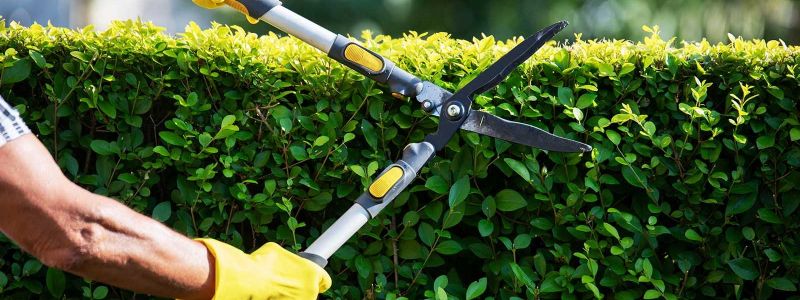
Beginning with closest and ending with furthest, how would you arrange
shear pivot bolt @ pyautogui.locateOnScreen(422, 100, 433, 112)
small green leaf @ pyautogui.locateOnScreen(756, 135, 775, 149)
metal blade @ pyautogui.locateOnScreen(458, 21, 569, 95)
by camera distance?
metal blade @ pyautogui.locateOnScreen(458, 21, 569, 95), shear pivot bolt @ pyautogui.locateOnScreen(422, 100, 433, 112), small green leaf @ pyautogui.locateOnScreen(756, 135, 775, 149)

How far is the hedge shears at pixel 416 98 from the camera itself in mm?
2441

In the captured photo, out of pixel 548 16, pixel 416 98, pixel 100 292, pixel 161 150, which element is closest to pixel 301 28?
pixel 416 98

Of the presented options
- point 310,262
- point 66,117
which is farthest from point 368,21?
point 310,262

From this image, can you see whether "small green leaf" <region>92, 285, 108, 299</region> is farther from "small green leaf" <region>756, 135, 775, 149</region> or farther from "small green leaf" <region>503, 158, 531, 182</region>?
"small green leaf" <region>756, 135, 775, 149</region>

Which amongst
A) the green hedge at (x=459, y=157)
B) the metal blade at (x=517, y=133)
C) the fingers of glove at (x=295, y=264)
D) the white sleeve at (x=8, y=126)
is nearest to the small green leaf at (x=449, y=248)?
the green hedge at (x=459, y=157)

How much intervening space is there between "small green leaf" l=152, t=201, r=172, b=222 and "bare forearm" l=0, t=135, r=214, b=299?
2.91 ft

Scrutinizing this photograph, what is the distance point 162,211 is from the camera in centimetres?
290

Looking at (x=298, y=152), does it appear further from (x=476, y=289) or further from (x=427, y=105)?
(x=476, y=289)

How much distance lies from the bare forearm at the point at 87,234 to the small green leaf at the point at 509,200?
1031 mm

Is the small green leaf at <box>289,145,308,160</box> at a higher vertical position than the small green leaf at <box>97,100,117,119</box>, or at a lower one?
higher

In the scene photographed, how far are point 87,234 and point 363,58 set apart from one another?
101cm

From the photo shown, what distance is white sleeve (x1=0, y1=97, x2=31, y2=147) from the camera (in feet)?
5.47

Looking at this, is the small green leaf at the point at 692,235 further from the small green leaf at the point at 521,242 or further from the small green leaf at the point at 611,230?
the small green leaf at the point at 521,242

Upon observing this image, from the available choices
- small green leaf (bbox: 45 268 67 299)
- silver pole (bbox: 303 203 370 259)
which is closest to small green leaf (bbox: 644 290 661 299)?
silver pole (bbox: 303 203 370 259)
